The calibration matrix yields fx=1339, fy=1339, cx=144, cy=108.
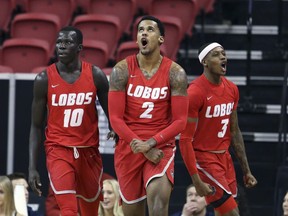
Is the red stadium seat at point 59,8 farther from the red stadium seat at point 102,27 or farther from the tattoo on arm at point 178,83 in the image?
the tattoo on arm at point 178,83

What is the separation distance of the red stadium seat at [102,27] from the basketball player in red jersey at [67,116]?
4.97 meters

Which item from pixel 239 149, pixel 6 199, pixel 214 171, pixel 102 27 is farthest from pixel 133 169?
pixel 102 27

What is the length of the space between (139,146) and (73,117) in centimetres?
91

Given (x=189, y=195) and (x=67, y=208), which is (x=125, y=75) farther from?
(x=189, y=195)

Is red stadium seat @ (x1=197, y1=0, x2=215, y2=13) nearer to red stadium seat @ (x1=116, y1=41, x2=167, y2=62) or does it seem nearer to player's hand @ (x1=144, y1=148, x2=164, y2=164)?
red stadium seat @ (x1=116, y1=41, x2=167, y2=62)

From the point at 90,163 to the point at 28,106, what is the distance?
3.21 m

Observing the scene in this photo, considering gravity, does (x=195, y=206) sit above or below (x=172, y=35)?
below

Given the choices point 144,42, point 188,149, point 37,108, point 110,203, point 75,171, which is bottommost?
point 110,203

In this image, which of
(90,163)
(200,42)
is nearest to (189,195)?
(90,163)

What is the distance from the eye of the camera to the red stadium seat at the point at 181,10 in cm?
1678

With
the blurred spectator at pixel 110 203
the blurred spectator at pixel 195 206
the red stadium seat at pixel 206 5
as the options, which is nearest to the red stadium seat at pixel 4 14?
the red stadium seat at pixel 206 5

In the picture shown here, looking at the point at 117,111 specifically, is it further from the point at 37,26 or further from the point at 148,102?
the point at 37,26

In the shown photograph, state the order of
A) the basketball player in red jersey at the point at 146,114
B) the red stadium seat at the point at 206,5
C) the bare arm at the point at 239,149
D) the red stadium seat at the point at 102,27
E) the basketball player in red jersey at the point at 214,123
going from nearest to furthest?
the basketball player in red jersey at the point at 146,114 < the basketball player in red jersey at the point at 214,123 < the bare arm at the point at 239,149 < the red stadium seat at the point at 102,27 < the red stadium seat at the point at 206,5

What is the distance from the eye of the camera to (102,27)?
1648 centimetres
